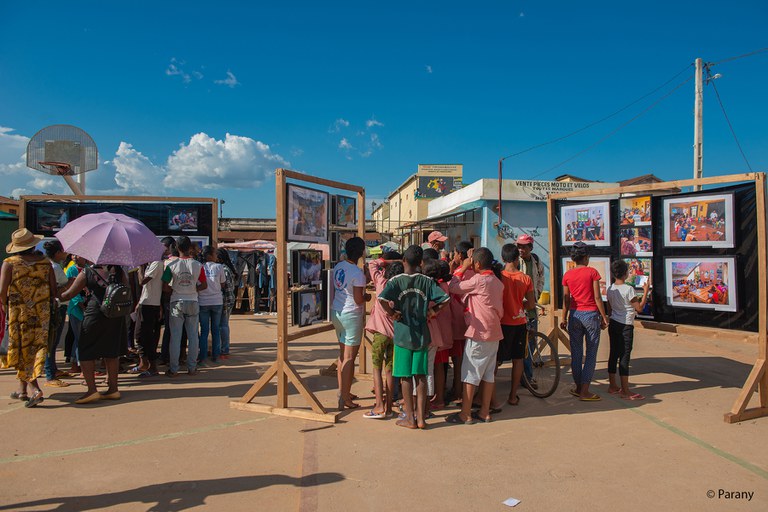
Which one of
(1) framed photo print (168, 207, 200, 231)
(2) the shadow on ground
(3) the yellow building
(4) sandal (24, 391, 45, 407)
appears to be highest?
(3) the yellow building

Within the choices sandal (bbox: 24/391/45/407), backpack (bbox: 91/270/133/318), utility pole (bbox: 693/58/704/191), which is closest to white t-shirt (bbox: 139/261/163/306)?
backpack (bbox: 91/270/133/318)

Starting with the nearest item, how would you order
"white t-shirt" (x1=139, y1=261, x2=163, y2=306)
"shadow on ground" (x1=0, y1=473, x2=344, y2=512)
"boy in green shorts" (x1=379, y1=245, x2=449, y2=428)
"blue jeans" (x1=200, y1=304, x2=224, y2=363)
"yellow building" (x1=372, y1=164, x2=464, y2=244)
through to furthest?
"shadow on ground" (x1=0, y1=473, x2=344, y2=512) < "boy in green shorts" (x1=379, y1=245, x2=449, y2=428) < "white t-shirt" (x1=139, y1=261, x2=163, y2=306) < "blue jeans" (x1=200, y1=304, x2=224, y2=363) < "yellow building" (x1=372, y1=164, x2=464, y2=244)

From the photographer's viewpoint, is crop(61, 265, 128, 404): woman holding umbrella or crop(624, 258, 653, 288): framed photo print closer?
crop(61, 265, 128, 404): woman holding umbrella

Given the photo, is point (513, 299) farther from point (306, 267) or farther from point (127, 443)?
point (127, 443)

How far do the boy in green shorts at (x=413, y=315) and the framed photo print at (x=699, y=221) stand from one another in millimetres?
3420

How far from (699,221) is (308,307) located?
485cm

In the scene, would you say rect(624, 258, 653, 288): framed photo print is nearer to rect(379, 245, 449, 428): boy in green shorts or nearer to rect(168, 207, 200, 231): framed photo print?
rect(379, 245, 449, 428): boy in green shorts

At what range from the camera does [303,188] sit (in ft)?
18.0

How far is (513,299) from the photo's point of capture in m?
5.46

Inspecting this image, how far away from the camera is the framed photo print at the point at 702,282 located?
5574mm

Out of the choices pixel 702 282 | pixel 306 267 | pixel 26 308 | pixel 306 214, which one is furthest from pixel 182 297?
pixel 702 282

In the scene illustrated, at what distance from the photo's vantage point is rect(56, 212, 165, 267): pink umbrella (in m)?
5.42

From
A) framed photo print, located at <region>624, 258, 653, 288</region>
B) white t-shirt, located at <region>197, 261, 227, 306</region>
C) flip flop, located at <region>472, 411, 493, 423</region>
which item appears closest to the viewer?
flip flop, located at <region>472, 411, 493, 423</region>

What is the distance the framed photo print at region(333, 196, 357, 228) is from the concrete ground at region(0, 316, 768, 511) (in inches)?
85.5
